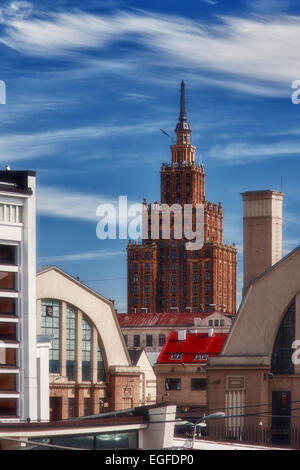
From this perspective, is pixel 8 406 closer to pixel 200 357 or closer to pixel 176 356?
pixel 200 357

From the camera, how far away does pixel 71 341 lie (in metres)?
100

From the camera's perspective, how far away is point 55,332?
322 feet

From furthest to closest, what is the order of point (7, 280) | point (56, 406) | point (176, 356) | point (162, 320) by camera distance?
point (162, 320) → point (176, 356) → point (56, 406) → point (7, 280)

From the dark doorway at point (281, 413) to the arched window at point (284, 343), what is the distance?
5.58 feet

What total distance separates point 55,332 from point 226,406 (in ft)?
46.7

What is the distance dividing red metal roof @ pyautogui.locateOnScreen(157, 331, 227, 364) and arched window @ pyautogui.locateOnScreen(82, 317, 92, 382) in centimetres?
2524

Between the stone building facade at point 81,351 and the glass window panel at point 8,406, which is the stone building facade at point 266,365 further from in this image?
the glass window panel at point 8,406

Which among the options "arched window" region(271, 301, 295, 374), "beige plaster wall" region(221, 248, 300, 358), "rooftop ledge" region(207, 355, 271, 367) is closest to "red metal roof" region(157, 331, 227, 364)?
Answer: "beige plaster wall" region(221, 248, 300, 358)

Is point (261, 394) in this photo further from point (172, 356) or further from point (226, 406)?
point (172, 356)

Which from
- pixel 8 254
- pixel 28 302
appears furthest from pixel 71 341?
pixel 8 254

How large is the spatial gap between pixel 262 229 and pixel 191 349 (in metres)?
33.8

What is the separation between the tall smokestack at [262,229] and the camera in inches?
3853

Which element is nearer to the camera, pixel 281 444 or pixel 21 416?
pixel 21 416
